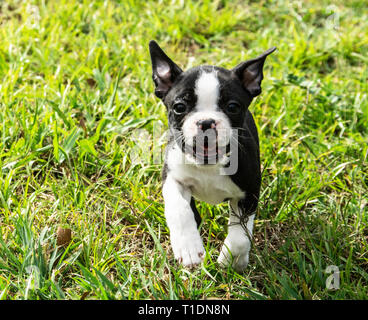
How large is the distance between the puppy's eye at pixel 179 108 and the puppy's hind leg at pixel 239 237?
743 mm

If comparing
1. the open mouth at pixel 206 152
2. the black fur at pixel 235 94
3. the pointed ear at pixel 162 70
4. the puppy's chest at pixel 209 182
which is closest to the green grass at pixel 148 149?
the puppy's chest at pixel 209 182

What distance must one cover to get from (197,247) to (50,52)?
3.40 metres

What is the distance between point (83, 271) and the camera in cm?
333

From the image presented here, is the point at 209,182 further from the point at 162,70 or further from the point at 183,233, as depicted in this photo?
the point at 162,70

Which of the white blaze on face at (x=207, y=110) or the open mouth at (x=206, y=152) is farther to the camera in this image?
the open mouth at (x=206, y=152)

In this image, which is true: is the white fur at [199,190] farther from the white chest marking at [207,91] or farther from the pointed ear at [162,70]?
the pointed ear at [162,70]

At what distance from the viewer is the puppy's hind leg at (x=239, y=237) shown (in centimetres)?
354

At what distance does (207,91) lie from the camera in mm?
3299

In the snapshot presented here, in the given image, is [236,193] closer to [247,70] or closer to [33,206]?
[247,70]

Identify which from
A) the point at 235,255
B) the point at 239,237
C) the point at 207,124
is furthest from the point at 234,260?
the point at 207,124

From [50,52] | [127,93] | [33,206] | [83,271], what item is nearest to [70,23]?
[50,52]
